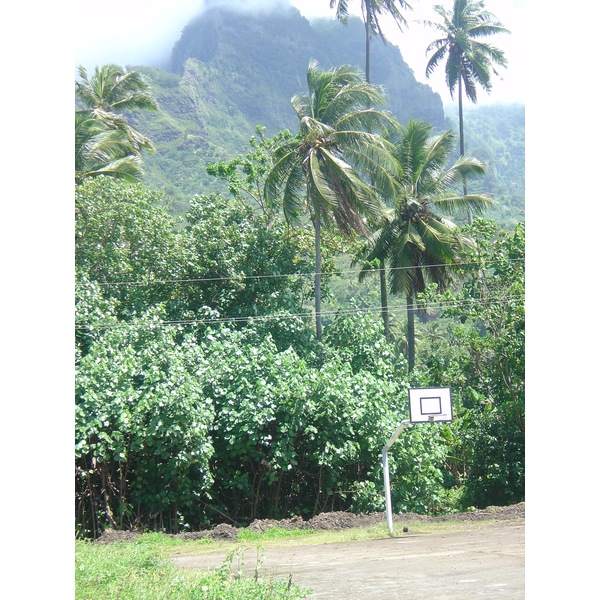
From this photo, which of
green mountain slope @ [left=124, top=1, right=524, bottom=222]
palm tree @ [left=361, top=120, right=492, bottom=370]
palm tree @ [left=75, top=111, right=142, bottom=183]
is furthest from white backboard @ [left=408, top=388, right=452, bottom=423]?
green mountain slope @ [left=124, top=1, right=524, bottom=222]

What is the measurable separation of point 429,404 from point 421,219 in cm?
954

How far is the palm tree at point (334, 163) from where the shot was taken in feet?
50.5

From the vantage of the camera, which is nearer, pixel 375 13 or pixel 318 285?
pixel 318 285

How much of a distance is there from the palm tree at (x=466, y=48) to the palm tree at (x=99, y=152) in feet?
35.3

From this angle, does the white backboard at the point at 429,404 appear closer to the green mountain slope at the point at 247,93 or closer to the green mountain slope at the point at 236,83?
the green mountain slope at the point at 247,93

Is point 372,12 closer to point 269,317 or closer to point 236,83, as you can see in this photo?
point 269,317

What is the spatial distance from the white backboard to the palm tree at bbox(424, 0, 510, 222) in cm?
1633

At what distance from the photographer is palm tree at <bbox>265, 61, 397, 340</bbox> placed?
15398 millimetres

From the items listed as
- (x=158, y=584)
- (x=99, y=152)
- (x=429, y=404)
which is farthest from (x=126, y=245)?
(x=158, y=584)

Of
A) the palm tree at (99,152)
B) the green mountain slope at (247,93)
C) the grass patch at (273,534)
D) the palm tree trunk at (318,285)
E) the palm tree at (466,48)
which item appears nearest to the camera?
the grass patch at (273,534)

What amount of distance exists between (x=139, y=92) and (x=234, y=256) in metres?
8.94

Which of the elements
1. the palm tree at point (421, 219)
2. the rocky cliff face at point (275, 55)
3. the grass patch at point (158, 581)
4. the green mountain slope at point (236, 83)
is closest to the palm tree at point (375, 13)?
the palm tree at point (421, 219)

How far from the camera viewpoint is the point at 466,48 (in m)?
23.8
